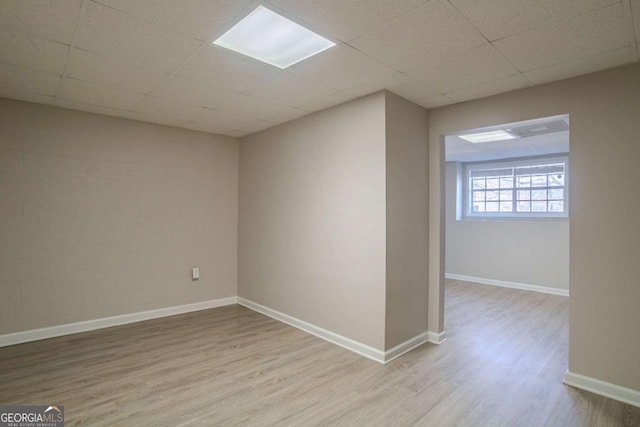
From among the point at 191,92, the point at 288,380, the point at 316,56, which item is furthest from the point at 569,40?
the point at 288,380

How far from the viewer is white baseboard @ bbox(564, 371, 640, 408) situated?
7.73ft

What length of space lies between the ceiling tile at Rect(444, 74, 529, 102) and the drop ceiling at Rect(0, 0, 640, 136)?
0.02 m

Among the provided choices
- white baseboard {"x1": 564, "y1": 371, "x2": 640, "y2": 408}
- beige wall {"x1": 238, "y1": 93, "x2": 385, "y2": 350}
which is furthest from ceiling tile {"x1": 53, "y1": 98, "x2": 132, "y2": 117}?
white baseboard {"x1": 564, "y1": 371, "x2": 640, "y2": 408}

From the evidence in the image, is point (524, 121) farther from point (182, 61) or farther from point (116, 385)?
point (116, 385)

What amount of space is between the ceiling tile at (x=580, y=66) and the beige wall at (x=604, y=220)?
9cm

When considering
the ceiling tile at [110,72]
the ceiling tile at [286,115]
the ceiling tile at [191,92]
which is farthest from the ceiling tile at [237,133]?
the ceiling tile at [110,72]

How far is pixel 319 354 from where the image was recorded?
125 inches

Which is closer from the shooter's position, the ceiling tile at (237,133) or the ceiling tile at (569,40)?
the ceiling tile at (569,40)

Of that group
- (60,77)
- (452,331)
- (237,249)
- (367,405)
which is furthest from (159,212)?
(452,331)

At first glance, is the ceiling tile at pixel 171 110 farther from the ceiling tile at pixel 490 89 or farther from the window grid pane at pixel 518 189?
the window grid pane at pixel 518 189

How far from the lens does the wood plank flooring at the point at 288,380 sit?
220 cm

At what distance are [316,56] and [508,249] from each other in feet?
18.4

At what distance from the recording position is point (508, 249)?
620 centimetres

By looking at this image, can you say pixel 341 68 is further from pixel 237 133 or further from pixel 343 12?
pixel 237 133
